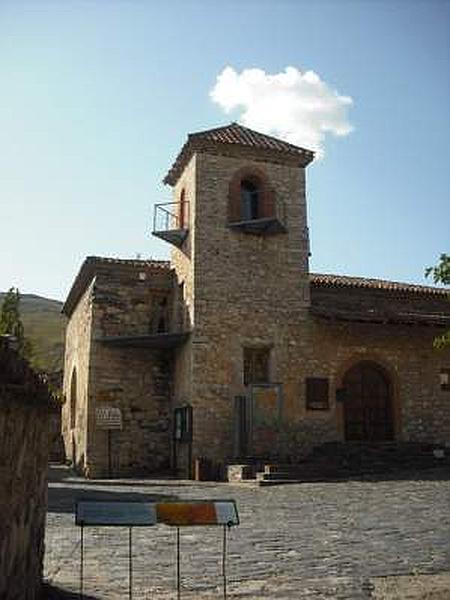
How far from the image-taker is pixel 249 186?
18.9 m

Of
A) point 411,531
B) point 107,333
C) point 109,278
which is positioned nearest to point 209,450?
point 107,333

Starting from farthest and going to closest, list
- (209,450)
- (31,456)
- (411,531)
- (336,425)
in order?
1. (336,425)
2. (209,450)
3. (411,531)
4. (31,456)

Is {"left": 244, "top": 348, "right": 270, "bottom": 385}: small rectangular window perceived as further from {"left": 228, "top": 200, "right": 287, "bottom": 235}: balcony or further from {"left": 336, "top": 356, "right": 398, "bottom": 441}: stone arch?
{"left": 228, "top": 200, "right": 287, "bottom": 235}: balcony

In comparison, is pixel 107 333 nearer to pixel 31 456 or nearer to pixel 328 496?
pixel 328 496

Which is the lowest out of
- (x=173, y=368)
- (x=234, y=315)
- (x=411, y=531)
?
(x=411, y=531)

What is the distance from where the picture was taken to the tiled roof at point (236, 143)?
713 inches

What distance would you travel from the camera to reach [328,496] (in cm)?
1139

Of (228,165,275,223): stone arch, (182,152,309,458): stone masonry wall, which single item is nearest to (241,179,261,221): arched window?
(228,165,275,223): stone arch

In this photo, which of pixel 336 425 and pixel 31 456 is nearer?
pixel 31 456

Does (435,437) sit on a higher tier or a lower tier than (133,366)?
lower

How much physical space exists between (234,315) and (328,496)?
6709 mm

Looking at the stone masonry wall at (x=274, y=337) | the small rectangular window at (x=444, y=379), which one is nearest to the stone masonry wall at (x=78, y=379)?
the stone masonry wall at (x=274, y=337)

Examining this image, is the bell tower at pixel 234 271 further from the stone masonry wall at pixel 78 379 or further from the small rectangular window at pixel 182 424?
the stone masonry wall at pixel 78 379

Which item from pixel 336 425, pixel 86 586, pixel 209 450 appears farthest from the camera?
pixel 336 425
